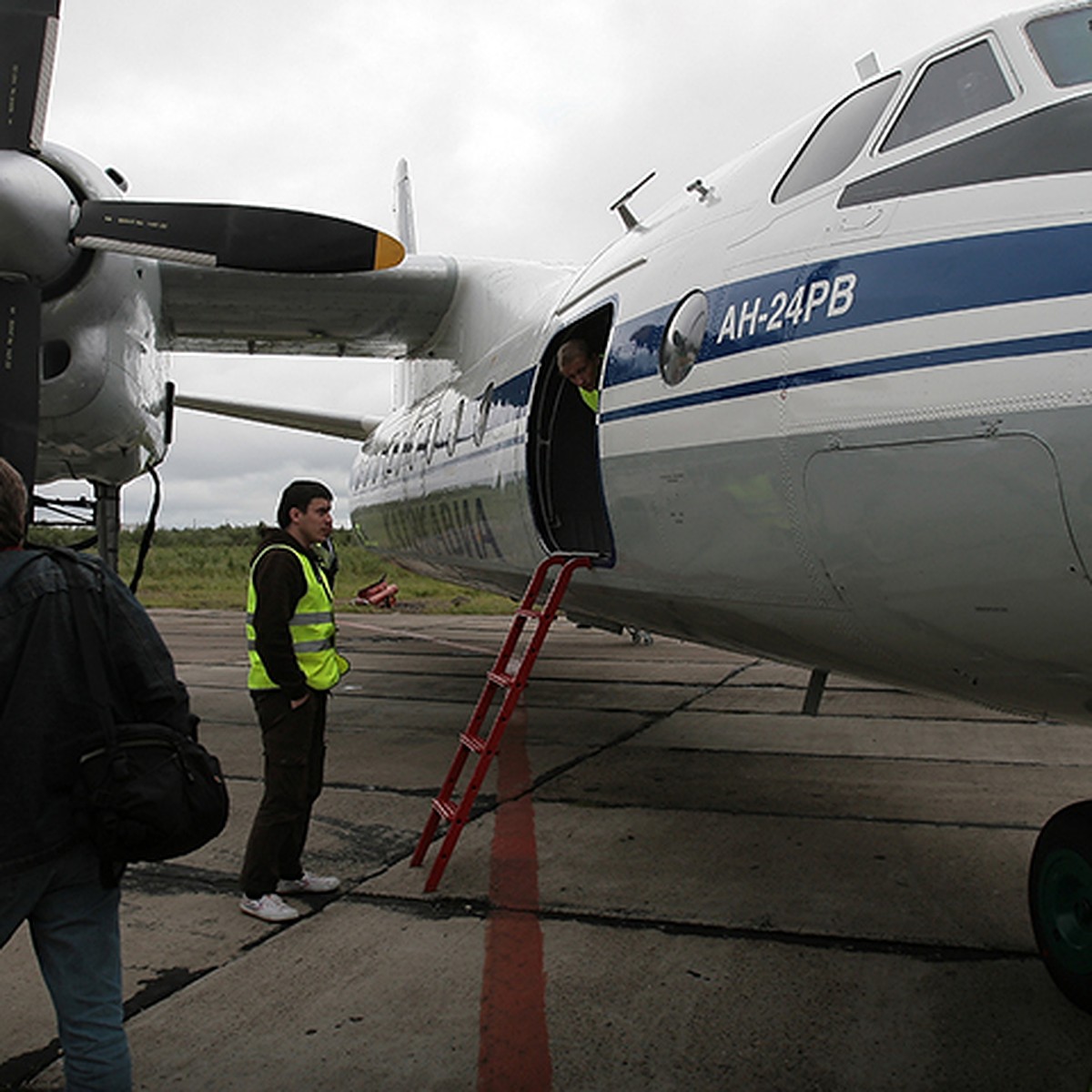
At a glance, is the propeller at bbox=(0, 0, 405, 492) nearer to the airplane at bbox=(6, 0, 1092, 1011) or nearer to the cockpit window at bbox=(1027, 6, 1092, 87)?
the airplane at bbox=(6, 0, 1092, 1011)

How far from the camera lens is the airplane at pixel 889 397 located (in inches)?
109

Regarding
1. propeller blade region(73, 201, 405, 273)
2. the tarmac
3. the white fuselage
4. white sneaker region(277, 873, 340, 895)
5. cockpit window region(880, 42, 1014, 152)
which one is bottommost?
the tarmac

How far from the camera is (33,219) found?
637 centimetres

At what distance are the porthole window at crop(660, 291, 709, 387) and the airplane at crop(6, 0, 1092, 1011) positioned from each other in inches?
0.5

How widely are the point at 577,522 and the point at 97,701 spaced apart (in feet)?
14.9

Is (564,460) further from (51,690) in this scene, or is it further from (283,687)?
(51,690)

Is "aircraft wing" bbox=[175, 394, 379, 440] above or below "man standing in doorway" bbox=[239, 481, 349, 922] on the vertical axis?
above

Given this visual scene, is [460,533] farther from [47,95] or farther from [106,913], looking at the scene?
[106,913]

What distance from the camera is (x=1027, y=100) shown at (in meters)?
3.22

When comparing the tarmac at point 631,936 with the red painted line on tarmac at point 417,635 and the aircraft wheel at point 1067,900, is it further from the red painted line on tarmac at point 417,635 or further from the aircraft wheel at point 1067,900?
the red painted line on tarmac at point 417,635

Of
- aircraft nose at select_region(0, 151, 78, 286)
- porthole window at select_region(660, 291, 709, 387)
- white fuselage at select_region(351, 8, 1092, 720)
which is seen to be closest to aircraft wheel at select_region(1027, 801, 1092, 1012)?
white fuselage at select_region(351, 8, 1092, 720)

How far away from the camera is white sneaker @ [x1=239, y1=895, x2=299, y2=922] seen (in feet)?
14.3

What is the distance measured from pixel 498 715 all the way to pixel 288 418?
10250 millimetres

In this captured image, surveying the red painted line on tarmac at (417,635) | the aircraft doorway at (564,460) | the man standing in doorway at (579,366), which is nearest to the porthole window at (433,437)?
the aircraft doorway at (564,460)
